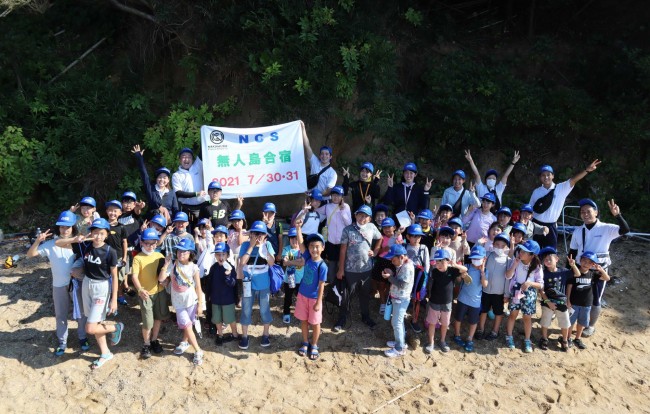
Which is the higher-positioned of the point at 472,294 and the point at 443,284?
the point at 443,284

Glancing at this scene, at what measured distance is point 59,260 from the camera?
20.1ft

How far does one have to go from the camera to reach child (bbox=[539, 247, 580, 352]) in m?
6.62

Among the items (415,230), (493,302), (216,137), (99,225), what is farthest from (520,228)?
(99,225)

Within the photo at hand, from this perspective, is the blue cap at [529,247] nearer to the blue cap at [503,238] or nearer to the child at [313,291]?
the blue cap at [503,238]

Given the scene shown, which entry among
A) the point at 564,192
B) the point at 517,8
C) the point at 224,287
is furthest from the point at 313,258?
the point at 517,8

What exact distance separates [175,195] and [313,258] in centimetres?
275

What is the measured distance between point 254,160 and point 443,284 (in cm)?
404

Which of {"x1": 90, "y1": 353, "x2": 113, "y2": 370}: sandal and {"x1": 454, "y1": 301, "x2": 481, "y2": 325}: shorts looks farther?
{"x1": 454, "y1": 301, "x2": 481, "y2": 325}: shorts

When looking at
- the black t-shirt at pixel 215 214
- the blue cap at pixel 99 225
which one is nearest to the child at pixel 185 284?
the blue cap at pixel 99 225

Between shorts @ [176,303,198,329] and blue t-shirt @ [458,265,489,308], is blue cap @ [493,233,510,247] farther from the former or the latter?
shorts @ [176,303,198,329]

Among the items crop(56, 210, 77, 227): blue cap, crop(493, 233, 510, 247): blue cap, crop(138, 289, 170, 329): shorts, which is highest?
crop(56, 210, 77, 227): blue cap

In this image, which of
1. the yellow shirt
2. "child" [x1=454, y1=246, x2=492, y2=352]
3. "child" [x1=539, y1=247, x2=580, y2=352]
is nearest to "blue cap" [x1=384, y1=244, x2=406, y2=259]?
"child" [x1=454, y1=246, x2=492, y2=352]

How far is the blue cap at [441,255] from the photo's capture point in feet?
20.8

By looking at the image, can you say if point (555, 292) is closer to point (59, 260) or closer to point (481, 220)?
point (481, 220)
